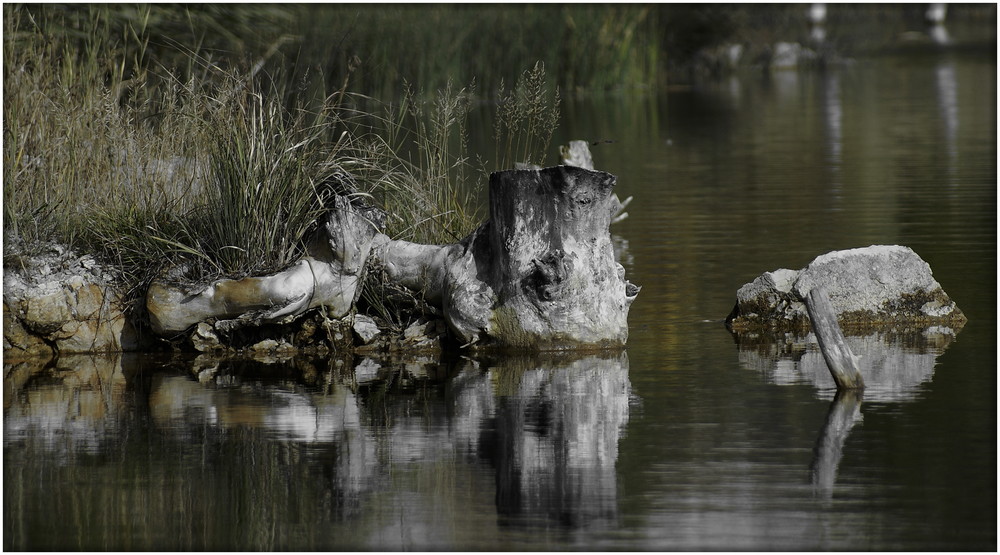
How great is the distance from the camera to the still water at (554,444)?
18.7 ft

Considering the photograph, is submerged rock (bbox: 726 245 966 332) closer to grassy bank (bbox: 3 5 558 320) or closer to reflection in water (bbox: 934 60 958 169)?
grassy bank (bbox: 3 5 558 320)

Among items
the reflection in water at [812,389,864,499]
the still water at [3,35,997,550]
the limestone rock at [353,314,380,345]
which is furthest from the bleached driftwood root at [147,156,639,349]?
the reflection in water at [812,389,864,499]

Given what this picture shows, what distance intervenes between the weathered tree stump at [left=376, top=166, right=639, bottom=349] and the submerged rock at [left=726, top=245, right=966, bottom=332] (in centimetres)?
88

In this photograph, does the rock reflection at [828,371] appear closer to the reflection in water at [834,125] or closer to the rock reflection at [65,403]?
the rock reflection at [65,403]

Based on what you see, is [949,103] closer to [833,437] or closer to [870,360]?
[870,360]

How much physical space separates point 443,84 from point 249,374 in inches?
722

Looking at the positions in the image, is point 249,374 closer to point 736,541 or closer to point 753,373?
point 753,373

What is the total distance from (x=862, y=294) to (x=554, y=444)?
129 inches

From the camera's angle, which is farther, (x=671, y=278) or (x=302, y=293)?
(x=671, y=278)

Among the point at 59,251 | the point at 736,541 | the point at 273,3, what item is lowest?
the point at 736,541

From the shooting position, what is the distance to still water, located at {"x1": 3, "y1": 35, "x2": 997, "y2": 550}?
5.70 metres

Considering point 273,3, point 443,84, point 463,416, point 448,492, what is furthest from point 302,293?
point 443,84

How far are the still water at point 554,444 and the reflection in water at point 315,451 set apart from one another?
16 mm

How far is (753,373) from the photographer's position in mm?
8336
